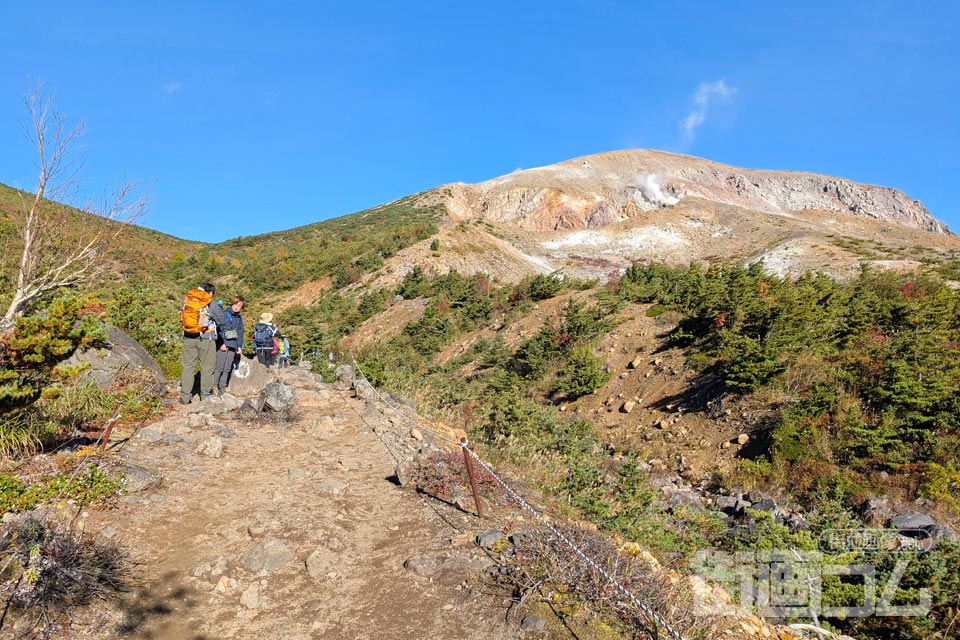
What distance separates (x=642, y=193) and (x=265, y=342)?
213 feet

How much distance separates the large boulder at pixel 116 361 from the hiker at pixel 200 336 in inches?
26.5

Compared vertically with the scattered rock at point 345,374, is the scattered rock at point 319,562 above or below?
below

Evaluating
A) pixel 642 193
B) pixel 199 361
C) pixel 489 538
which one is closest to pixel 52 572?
pixel 489 538

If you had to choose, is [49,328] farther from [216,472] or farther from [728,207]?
[728,207]

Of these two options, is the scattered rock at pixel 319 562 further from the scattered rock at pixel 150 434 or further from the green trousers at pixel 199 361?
the green trousers at pixel 199 361

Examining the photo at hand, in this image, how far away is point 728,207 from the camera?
196ft

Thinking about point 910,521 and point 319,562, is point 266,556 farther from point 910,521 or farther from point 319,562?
point 910,521

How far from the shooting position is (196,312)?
6793 millimetres

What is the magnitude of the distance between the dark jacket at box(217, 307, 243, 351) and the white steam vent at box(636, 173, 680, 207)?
65.3 meters

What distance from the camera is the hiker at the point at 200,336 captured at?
6777mm

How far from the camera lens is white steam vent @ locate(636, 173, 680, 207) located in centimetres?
6456

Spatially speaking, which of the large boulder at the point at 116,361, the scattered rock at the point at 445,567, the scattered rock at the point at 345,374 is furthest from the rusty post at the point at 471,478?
the scattered rock at the point at 345,374

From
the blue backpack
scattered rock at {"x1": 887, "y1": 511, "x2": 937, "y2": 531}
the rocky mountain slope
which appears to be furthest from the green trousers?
the rocky mountain slope

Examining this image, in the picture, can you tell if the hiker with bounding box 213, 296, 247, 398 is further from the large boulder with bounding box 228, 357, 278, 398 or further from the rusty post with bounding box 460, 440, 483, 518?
the rusty post with bounding box 460, 440, 483, 518
